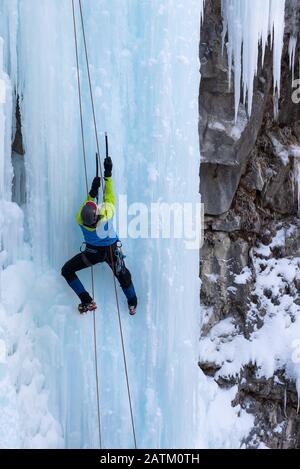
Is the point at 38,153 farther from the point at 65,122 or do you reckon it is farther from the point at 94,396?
the point at 94,396

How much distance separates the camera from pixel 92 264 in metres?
3.59

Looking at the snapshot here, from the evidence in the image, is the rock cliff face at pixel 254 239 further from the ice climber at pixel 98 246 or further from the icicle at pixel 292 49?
the ice climber at pixel 98 246

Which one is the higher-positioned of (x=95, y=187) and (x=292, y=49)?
(x=292, y=49)

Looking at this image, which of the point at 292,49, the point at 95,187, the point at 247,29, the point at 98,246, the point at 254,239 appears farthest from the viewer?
the point at 254,239

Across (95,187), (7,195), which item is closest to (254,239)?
(95,187)

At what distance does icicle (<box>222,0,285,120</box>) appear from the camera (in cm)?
497

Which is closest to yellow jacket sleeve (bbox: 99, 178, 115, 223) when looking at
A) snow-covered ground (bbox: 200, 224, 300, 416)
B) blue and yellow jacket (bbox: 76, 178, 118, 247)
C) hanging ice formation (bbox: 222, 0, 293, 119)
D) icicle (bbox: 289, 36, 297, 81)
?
blue and yellow jacket (bbox: 76, 178, 118, 247)

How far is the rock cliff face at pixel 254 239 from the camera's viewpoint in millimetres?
5469

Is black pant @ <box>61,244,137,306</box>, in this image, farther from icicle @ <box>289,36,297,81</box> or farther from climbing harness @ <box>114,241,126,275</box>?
icicle @ <box>289,36,297,81</box>

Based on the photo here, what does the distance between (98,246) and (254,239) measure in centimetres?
310

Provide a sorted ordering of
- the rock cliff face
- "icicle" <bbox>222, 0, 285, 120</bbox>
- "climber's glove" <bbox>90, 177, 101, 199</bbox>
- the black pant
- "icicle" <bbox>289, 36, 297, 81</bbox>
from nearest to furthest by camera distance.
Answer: "climber's glove" <bbox>90, 177, 101, 199</bbox> → the black pant → "icicle" <bbox>222, 0, 285, 120</bbox> → the rock cliff face → "icicle" <bbox>289, 36, 297, 81</bbox>

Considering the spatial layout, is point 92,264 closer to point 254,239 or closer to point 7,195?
point 7,195

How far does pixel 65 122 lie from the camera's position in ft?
11.8

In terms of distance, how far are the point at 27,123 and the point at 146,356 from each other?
189cm
